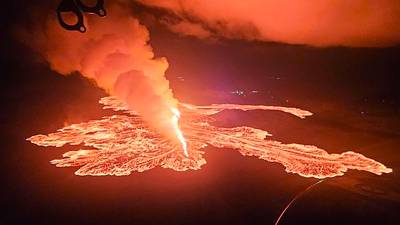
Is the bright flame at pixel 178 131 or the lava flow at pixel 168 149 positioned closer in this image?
the lava flow at pixel 168 149

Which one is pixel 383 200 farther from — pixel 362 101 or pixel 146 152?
pixel 362 101

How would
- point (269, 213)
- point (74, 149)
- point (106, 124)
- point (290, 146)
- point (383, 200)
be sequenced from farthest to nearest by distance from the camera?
point (106, 124)
point (290, 146)
point (74, 149)
point (383, 200)
point (269, 213)

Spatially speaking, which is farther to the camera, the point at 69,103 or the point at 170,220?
the point at 69,103

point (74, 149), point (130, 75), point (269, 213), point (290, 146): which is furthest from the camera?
point (130, 75)

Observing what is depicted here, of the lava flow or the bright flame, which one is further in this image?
the bright flame

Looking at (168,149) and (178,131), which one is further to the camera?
(178,131)

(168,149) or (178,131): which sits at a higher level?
(178,131)

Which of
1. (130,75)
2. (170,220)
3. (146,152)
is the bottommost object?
(170,220)

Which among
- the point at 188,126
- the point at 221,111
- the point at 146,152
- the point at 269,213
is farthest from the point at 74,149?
the point at 221,111
